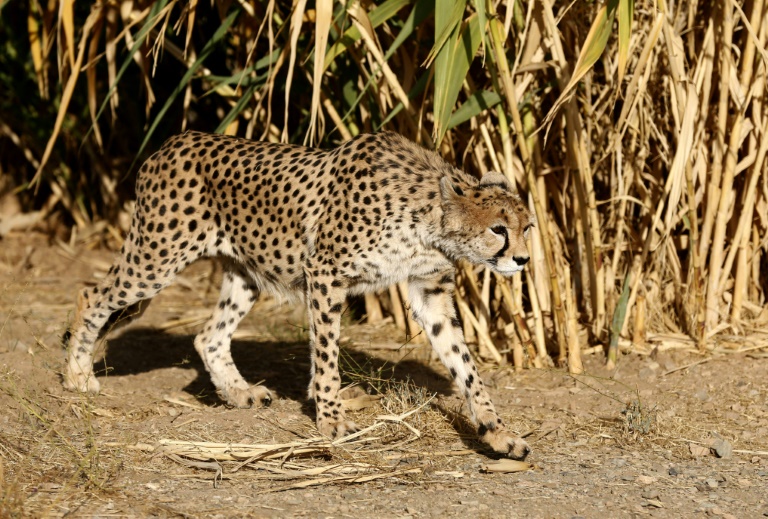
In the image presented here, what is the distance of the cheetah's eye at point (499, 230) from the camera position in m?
4.26

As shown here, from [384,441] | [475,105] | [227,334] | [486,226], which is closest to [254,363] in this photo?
[227,334]

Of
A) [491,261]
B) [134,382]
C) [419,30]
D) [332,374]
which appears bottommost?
[134,382]

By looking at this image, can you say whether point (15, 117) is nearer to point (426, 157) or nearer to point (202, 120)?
point (202, 120)

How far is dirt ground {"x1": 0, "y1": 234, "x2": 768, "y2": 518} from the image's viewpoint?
3691mm

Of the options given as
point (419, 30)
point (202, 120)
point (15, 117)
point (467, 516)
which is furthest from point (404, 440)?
point (15, 117)

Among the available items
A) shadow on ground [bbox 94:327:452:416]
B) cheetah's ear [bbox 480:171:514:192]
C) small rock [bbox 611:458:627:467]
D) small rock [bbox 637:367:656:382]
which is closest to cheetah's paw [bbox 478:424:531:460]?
small rock [bbox 611:458:627:467]

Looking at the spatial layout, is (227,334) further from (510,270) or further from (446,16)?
(446,16)

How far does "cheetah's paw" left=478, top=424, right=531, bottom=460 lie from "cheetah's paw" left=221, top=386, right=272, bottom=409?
1207 millimetres

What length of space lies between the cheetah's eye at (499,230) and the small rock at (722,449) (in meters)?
1.21

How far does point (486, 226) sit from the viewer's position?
14.0ft

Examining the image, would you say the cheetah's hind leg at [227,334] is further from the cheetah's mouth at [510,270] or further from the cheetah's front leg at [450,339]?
the cheetah's mouth at [510,270]

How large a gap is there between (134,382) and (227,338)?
0.56 m

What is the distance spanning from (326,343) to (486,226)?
2.78 ft

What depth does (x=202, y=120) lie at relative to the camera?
7.49 metres
